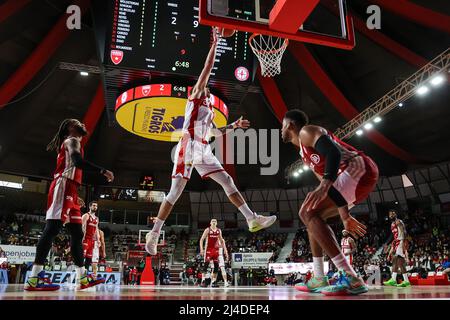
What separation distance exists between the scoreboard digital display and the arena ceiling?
5291mm

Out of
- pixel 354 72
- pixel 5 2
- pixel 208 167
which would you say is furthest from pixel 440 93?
pixel 5 2

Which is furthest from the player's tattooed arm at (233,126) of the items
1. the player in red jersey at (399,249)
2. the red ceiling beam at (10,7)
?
the red ceiling beam at (10,7)

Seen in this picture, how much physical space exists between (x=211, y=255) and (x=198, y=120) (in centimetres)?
767

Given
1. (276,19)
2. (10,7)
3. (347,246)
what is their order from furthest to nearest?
(347,246), (10,7), (276,19)

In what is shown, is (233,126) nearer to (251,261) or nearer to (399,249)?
(399,249)

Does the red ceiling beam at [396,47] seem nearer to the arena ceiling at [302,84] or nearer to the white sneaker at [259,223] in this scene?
the arena ceiling at [302,84]

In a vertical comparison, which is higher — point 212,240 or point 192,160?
point 192,160

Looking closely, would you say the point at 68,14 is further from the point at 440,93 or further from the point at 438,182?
the point at 438,182

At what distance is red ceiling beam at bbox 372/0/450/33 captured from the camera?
12.4 meters

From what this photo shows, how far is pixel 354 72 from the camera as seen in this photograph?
17.4m

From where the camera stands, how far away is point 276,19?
20.5 feet

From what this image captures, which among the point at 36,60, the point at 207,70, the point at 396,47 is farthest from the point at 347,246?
the point at 36,60

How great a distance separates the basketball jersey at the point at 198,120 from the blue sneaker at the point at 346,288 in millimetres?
2596

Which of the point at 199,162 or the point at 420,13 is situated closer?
the point at 199,162
